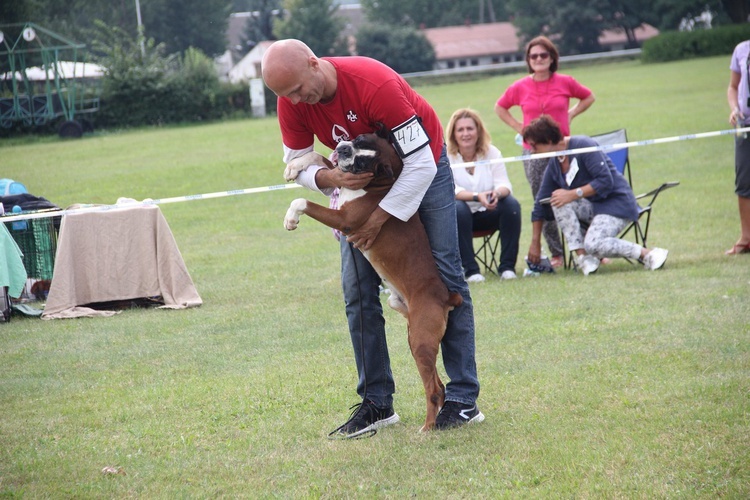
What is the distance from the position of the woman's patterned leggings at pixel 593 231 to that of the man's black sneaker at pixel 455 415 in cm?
388

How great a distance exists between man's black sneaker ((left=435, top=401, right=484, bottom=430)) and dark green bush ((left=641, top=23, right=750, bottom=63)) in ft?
148

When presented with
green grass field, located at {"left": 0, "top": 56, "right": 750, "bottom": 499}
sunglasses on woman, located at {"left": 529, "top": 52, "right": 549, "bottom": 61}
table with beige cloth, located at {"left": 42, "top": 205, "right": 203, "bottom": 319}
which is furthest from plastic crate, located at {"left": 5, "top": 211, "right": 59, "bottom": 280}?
sunglasses on woman, located at {"left": 529, "top": 52, "right": 549, "bottom": 61}

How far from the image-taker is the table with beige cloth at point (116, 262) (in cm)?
712

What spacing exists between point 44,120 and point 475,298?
25179 millimetres

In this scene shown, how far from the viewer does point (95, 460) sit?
379cm

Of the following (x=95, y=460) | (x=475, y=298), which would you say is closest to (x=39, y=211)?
(x=475, y=298)

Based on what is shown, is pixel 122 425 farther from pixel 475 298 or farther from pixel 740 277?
pixel 740 277

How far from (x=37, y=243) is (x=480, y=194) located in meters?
4.02

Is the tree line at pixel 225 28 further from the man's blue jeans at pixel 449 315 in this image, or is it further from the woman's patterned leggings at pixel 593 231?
the man's blue jeans at pixel 449 315

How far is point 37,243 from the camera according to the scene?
7855 millimetres

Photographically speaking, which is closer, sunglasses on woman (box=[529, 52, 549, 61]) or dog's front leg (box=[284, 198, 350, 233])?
dog's front leg (box=[284, 198, 350, 233])

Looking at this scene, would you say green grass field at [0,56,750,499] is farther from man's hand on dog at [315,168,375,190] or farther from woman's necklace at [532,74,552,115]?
woman's necklace at [532,74,552,115]

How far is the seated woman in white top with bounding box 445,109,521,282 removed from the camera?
7.81 m

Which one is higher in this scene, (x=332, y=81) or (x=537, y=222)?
(x=332, y=81)
